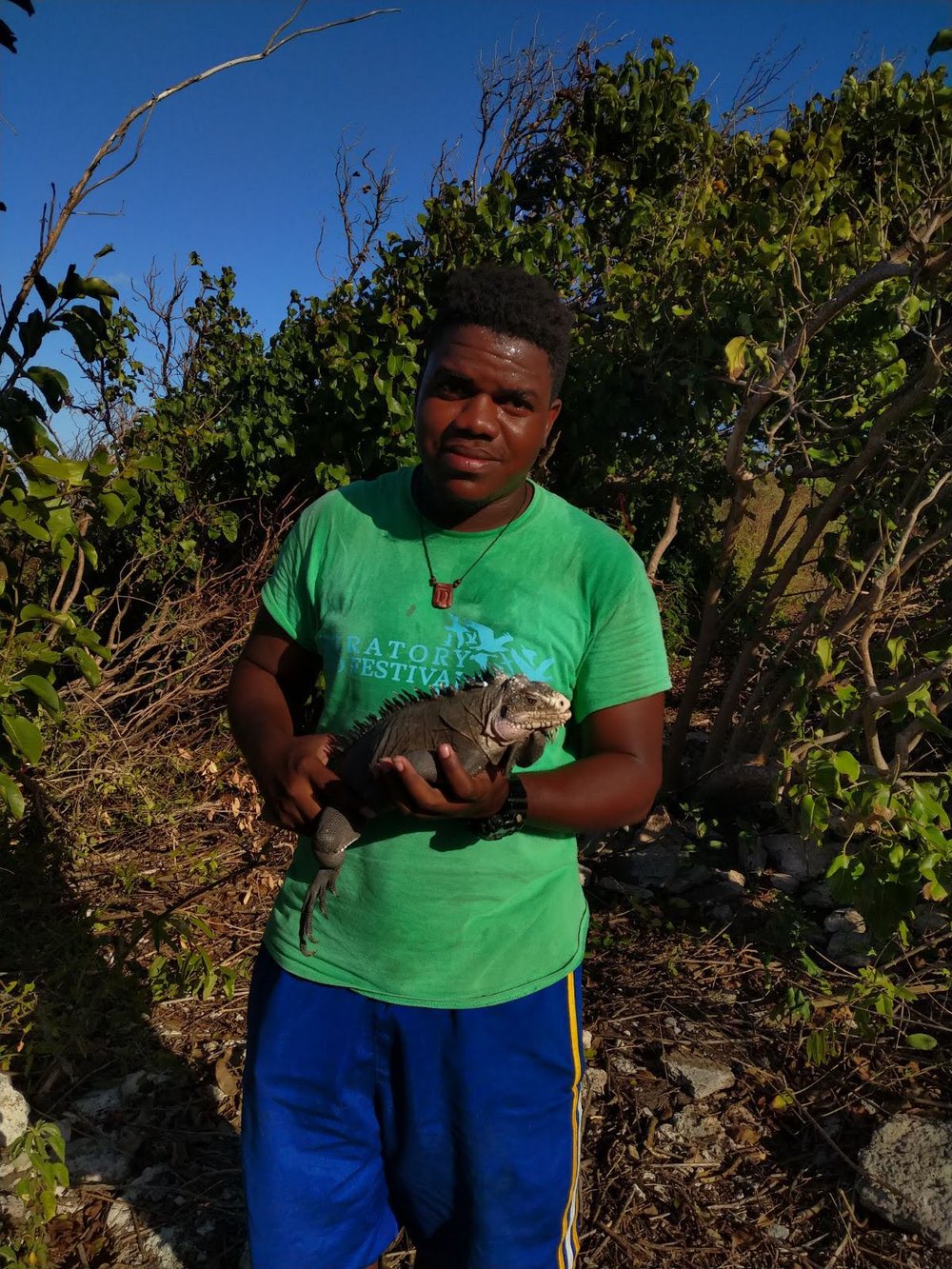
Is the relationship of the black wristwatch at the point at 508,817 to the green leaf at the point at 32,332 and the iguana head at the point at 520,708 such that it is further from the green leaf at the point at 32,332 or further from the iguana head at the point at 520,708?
the green leaf at the point at 32,332

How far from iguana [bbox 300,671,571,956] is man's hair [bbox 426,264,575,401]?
0.79 m

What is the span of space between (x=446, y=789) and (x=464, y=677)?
0.32 m

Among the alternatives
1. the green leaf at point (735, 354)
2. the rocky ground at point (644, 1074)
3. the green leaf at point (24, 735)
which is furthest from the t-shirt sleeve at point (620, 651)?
the green leaf at point (735, 354)

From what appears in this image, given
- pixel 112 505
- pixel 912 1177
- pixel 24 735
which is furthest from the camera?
pixel 112 505

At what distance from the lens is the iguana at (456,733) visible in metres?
1.75

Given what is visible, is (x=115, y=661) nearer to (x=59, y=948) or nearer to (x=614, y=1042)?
(x=59, y=948)

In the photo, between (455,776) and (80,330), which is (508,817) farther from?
(80,330)

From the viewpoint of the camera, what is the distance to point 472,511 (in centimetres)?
196

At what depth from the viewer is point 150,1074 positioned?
3564 mm

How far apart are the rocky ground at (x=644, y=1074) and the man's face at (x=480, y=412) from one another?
2637mm

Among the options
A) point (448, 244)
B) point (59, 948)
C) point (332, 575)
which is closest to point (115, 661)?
point (59, 948)

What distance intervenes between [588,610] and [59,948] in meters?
3.82

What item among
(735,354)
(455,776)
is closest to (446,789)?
(455,776)

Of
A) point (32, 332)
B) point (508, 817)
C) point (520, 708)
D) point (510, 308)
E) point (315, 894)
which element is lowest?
point (315, 894)
